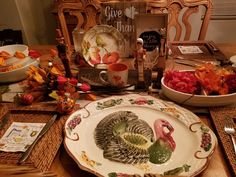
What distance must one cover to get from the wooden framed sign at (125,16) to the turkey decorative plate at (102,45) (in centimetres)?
3

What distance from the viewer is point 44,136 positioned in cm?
76

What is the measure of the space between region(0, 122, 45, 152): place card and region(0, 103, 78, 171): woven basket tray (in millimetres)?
17

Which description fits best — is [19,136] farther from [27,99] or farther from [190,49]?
[190,49]

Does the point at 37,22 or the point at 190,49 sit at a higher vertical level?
the point at 190,49

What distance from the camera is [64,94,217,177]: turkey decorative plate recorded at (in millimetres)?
641

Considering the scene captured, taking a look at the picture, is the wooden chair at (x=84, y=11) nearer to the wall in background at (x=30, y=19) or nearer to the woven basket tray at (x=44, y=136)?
the woven basket tray at (x=44, y=136)

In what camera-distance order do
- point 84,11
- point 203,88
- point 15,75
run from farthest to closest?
1. point 84,11
2. point 15,75
3. point 203,88

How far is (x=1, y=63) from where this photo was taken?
1094 millimetres

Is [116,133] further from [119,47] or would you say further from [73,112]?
[119,47]

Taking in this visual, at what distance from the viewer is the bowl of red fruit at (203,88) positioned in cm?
86

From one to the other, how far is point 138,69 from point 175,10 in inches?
A: 32.2

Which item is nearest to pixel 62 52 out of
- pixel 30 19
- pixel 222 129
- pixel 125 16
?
pixel 125 16

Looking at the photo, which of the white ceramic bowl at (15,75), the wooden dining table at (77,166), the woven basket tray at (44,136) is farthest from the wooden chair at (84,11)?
the wooden dining table at (77,166)

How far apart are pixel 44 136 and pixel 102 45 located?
639 mm
